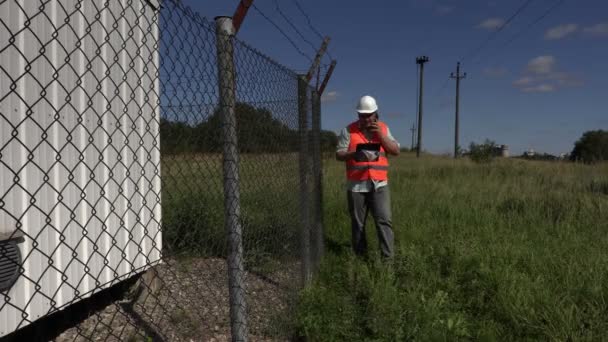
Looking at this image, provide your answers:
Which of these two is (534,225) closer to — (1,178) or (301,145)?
(301,145)

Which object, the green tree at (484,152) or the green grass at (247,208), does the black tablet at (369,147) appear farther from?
the green tree at (484,152)

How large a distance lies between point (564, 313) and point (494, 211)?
13.0ft

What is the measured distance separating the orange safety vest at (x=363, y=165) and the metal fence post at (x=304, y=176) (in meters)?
0.78

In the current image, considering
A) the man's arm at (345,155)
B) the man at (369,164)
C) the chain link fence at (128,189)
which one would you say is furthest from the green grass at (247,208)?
the man at (369,164)

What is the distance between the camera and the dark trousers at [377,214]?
15.2 ft

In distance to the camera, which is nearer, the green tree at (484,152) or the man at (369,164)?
the man at (369,164)

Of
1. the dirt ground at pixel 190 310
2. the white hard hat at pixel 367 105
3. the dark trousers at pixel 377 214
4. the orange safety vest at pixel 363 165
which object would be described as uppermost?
the white hard hat at pixel 367 105

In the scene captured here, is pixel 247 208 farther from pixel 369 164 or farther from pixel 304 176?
pixel 369 164

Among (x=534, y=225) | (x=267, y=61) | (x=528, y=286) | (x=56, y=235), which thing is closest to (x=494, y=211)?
(x=534, y=225)

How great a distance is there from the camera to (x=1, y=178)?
248cm

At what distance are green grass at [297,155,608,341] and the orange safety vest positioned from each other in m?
0.90

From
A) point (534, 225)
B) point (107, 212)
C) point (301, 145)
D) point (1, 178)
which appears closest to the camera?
point (1, 178)

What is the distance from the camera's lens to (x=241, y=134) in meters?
2.71

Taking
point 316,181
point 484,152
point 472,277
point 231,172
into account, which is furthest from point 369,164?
point 484,152
